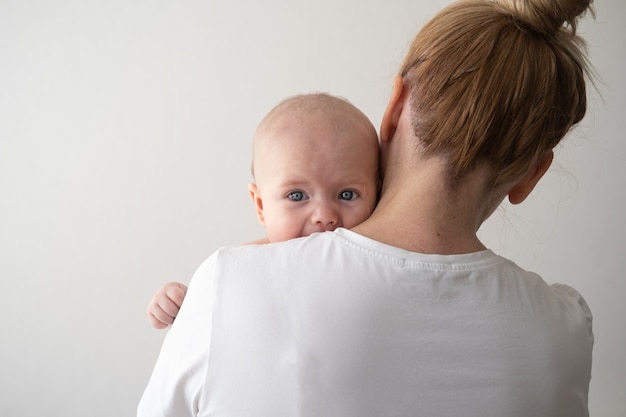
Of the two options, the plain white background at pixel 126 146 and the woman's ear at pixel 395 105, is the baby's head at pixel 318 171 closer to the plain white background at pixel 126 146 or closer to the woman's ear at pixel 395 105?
the woman's ear at pixel 395 105

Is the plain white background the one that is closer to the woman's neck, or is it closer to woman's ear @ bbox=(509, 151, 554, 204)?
woman's ear @ bbox=(509, 151, 554, 204)

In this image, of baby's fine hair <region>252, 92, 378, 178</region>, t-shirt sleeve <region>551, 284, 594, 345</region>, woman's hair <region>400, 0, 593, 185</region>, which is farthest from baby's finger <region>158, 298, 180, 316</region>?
t-shirt sleeve <region>551, 284, 594, 345</region>

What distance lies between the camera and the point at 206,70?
258cm

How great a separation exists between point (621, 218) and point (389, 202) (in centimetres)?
201

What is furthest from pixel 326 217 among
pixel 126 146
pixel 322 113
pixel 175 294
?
pixel 126 146

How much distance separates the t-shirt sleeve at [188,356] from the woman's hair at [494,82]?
1.28ft

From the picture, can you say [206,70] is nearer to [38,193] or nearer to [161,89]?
[161,89]

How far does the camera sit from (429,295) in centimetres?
A: 86

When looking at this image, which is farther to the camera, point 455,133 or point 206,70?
point 206,70

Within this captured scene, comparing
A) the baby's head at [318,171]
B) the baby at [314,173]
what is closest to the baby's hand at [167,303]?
the baby at [314,173]

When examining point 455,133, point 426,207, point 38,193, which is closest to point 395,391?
point 426,207

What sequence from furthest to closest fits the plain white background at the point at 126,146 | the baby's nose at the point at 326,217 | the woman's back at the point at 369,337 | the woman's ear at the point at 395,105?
1. the plain white background at the point at 126,146
2. the baby's nose at the point at 326,217
3. the woman's ear at the point at 395,105
4. the woman's back at the point at 369,337

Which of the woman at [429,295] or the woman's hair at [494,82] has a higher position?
the woman's hair at [494,82]

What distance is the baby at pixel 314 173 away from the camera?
3.86ft
